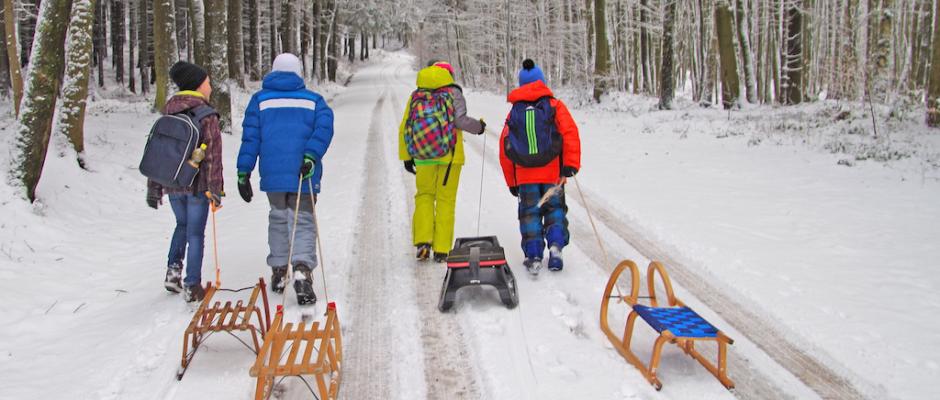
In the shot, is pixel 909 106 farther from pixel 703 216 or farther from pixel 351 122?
pixel 351 122

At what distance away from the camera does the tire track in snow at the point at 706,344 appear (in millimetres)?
3957

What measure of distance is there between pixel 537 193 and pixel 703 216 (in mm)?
3320

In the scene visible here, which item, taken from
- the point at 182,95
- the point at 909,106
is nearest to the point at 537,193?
the point at 182,95

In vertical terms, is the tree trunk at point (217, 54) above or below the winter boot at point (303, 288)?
above

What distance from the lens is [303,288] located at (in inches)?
213

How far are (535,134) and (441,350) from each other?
2429 mm

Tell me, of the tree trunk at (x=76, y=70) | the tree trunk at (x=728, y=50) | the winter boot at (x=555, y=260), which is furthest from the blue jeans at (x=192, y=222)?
the tree trunk at (x=728, y=50)

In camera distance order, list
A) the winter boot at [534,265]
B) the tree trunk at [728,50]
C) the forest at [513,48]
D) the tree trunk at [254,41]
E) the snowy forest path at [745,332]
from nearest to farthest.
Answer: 1. the snowy forest path at [745,332]
2. the winter boot at [534,265]
3. the forest at [513,48]
4. the tree trunk at [728,50]
5. the tree trunk at [254,41]

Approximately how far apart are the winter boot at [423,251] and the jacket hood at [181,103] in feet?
8.66

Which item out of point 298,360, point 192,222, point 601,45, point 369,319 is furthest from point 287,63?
point 601,45

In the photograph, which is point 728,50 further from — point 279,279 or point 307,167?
point 279,279

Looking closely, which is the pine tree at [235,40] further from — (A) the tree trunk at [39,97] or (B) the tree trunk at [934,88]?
(B) the tree trunk at [934,88]

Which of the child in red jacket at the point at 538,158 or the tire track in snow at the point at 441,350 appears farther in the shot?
the child in red jacket at the point at 538,158

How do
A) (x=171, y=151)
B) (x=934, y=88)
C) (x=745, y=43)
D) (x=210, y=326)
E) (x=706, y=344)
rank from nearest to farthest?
1. (x=210, y=326)
2. (x=706, y=344)
3. (x=171, y=151)
4. (x=934, y=88)
5. (x=745, y=43)
